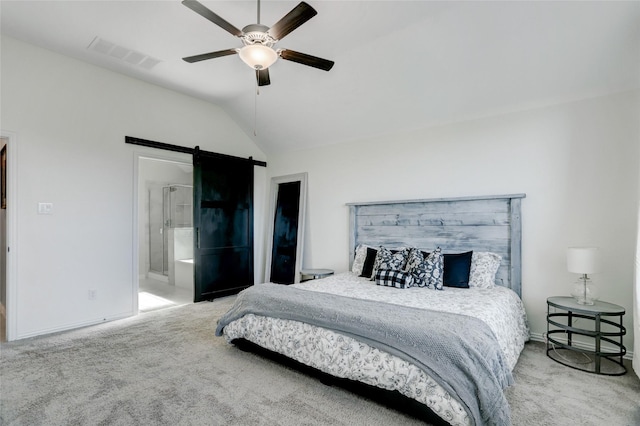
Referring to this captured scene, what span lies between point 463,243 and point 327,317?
6.78 feet

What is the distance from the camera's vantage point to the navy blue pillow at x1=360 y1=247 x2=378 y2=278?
13.0 ft

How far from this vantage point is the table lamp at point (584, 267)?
271 cm

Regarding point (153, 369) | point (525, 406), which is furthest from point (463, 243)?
point (153, 369)

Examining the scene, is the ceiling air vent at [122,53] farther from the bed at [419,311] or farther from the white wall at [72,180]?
the bed at [419,311]

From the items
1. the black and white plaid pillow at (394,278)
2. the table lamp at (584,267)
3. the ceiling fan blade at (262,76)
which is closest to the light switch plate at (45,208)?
the ceiling fan blade at (262,76)

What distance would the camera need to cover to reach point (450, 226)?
12.5ft

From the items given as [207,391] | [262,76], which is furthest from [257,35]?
[207,391]

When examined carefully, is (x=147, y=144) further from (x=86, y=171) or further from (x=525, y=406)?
(x=525, y=406)

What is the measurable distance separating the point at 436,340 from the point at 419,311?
41 centimetres

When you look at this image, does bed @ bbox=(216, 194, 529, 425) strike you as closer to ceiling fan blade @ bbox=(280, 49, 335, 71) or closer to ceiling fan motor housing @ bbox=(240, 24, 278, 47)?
ceiling fan blade @ bbox=(280, 49, 335, 71)

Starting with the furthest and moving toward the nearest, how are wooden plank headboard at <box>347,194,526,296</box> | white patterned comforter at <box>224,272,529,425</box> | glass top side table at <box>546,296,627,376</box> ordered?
1. wooden plank headboard at <box>347,194,526,296</box>
2. glass top side table at <box>546,296,627,376</box>
3. white patterned comforter at <box>224,272,529,425</box>

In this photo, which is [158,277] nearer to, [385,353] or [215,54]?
[215,54]

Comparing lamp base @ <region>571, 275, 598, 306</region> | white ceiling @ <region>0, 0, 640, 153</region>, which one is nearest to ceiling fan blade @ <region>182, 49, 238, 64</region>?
white ceiling @ <region>0, 0, 640, 153</region>

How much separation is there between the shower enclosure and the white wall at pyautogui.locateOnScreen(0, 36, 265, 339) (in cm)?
256
